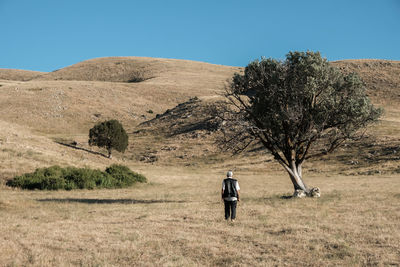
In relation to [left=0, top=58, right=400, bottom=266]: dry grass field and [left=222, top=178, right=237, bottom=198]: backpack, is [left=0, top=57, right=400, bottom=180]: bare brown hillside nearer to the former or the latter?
[left=0, top=58, right=400, bottom=266]: dry grass field

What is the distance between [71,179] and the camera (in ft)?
102

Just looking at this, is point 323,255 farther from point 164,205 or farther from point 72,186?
point 72,186

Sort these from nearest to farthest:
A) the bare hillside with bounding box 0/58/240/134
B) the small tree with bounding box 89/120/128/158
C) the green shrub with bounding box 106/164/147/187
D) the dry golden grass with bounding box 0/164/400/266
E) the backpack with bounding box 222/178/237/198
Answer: the dry golden grass with bounding box 0/164/400/266, the backpack with bounding box 222/178/237/198, the green shrub with bounding box 106/164/147/187, the small tree with bounding box 89/120/128/158, the bare hillside with bounding box 0/58/240/134

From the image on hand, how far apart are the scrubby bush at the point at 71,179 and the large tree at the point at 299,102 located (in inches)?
537

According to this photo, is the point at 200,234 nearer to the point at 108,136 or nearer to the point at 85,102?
the point at 108,136

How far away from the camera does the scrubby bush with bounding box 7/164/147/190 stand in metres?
28.8

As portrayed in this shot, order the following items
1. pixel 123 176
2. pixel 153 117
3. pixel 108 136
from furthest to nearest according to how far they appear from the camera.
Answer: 1. pixel 153 117
2. pixel 108 136
3. pixel 123 176

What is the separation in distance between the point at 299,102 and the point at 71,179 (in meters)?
19.7

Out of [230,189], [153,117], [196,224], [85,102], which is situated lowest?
[196,224]

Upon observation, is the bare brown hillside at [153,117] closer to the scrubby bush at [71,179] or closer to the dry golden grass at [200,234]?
the scrubby bush at [71,179]

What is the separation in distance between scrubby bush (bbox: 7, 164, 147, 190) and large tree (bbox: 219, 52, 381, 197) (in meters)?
13.6

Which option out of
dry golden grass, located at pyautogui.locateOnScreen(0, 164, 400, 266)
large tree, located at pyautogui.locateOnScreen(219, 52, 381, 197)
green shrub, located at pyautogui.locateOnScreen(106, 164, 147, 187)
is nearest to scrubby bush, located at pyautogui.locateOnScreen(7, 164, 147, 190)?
green shrub, located at pyautogui.locateOnScreen(106, 164, 147, 187)

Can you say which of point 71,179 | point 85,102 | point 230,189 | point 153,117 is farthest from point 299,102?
point 85,102

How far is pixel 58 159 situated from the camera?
124 ft
